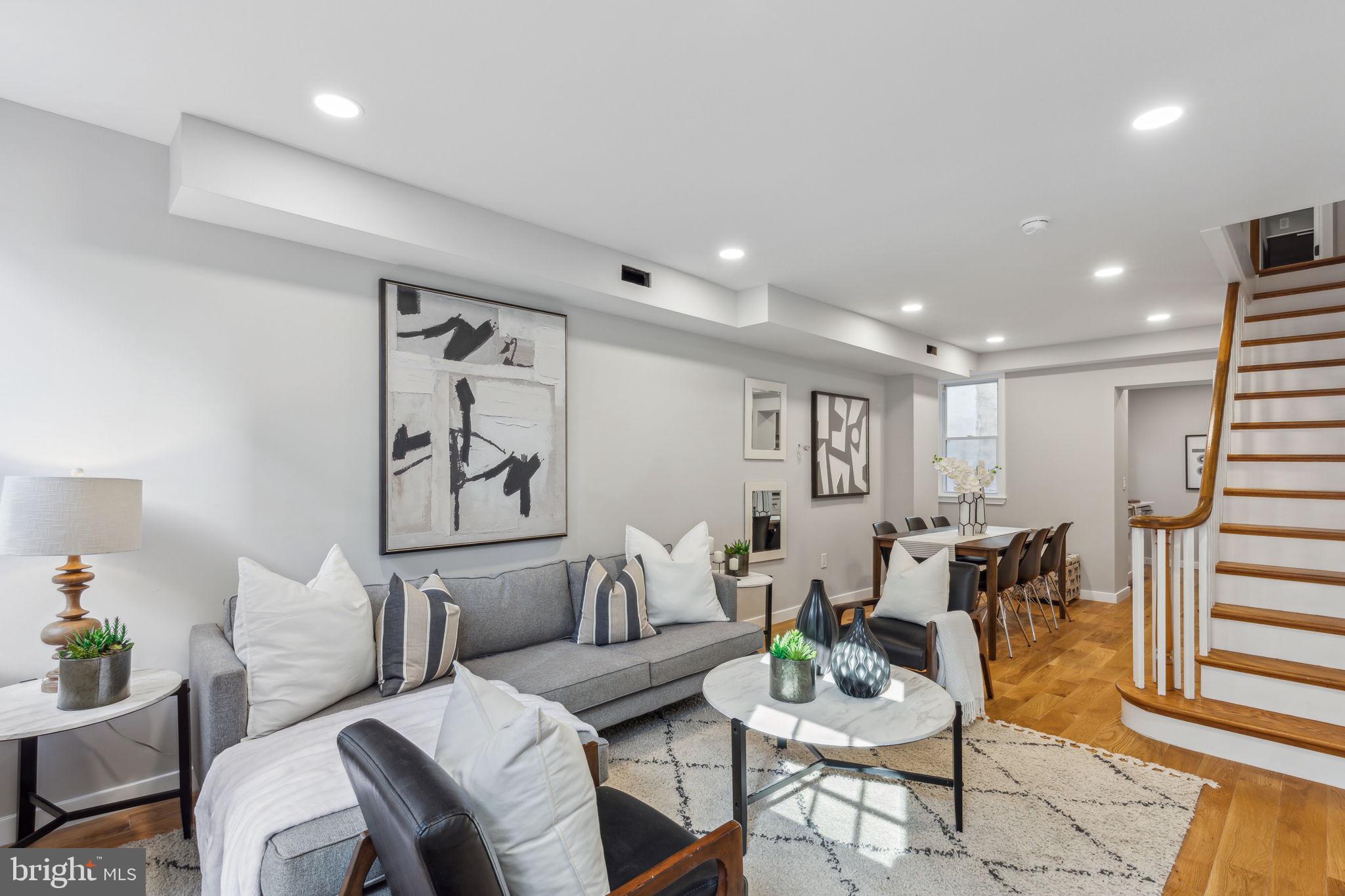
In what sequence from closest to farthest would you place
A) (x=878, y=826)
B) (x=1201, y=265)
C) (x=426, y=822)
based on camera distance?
(x=426, y=822), (x=878, y=826), (x=1201, y=265)

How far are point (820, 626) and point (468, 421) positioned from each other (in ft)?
6.59

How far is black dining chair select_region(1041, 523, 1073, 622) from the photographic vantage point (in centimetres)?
533

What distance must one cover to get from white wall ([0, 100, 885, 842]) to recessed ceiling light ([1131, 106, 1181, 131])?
2946mm

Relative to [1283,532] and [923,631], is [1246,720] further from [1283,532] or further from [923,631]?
[923,631]

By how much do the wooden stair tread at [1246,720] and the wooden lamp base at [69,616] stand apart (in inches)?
174

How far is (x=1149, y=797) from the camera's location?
8.36 ft

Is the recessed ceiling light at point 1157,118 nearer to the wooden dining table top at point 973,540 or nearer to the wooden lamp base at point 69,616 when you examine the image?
the wooden dining table top at point 973,540

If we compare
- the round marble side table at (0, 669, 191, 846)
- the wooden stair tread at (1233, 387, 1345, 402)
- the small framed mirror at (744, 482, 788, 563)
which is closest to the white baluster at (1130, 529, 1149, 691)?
the wooden stair tread at (1233, 387, 1345, 402)

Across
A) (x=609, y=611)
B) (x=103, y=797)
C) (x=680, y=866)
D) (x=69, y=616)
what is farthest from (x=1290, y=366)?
(x=103, y=797)

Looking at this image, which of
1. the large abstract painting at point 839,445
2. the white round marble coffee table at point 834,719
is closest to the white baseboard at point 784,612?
the large abstract painting at point 839,445

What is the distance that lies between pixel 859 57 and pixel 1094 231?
2.20 metres

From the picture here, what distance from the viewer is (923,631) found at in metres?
3.29

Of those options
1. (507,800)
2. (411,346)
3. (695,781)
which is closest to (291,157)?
(411,346)

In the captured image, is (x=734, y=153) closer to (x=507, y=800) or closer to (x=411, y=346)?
(x=411, y=346)
